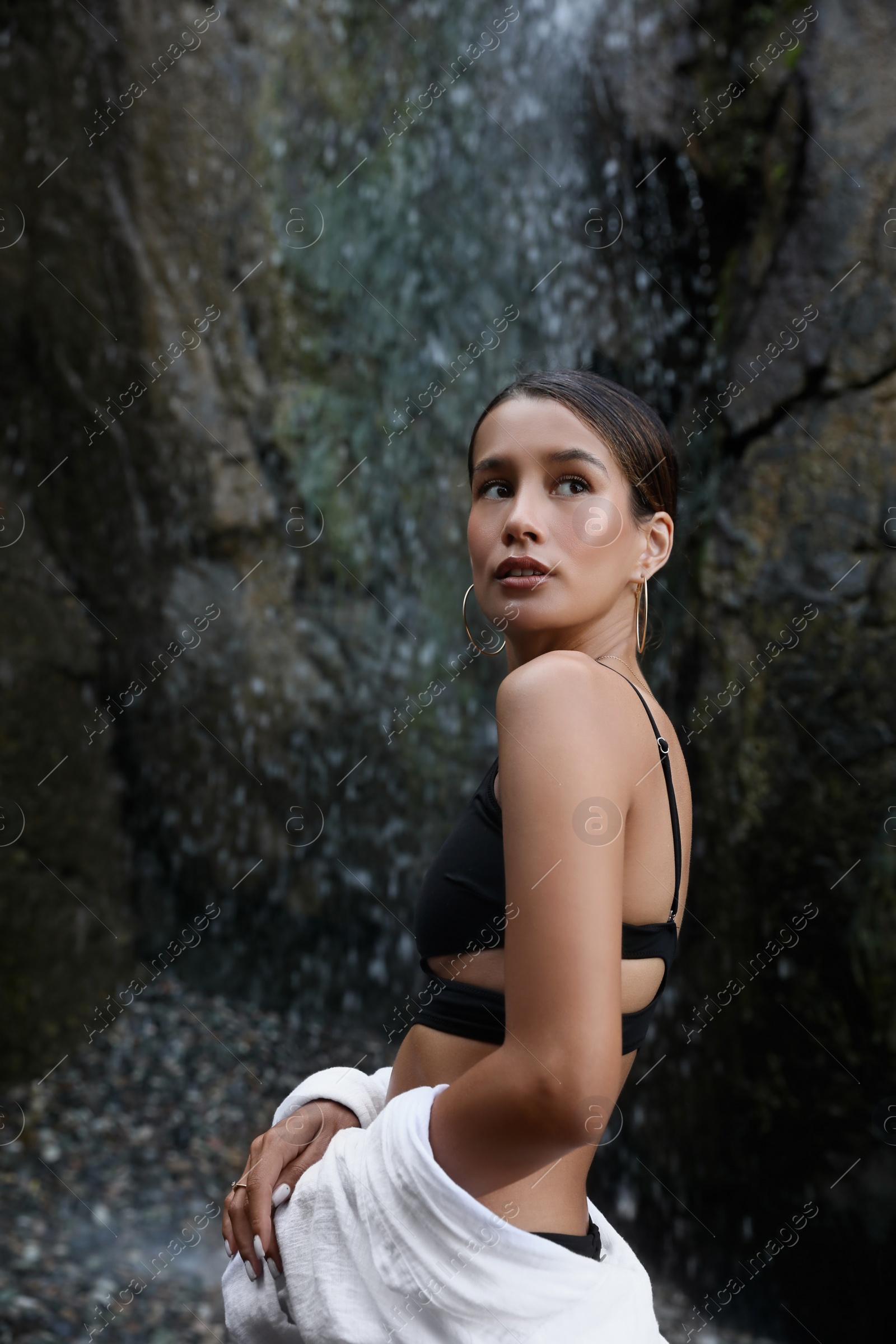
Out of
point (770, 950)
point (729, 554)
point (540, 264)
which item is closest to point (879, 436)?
point (729, 554)

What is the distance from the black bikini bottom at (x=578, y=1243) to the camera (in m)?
1.01

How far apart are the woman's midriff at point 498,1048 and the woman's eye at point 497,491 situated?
48 cm

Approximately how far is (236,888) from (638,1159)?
2254 millimetres

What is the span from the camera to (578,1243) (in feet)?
3.36

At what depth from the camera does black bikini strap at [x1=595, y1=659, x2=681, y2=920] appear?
3.44 feet

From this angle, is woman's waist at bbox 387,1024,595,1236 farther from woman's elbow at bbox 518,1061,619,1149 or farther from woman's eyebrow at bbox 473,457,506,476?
woman's eyebrow at bbox 473,457,506,476

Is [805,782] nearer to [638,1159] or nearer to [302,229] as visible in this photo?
[638,1159]

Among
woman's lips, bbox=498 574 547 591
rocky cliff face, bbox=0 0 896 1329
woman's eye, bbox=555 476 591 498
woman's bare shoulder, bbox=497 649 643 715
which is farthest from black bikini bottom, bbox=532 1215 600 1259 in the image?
rocky cliff face, bbox=0 0 896 1329

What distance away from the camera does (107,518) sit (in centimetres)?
524

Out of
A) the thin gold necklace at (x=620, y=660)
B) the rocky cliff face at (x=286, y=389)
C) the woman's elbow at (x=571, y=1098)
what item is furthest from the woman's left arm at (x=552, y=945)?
the rocky cliff face at (x=286, y=389)

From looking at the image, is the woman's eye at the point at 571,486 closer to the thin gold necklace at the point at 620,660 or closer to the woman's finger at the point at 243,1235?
the thin gold necklace at the point at 620,660

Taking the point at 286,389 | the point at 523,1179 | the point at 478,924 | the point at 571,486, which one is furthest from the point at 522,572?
the point at 286,389

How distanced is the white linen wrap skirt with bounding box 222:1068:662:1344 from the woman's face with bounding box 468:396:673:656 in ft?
1.58

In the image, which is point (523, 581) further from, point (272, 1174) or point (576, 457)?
point (272, 1174)
